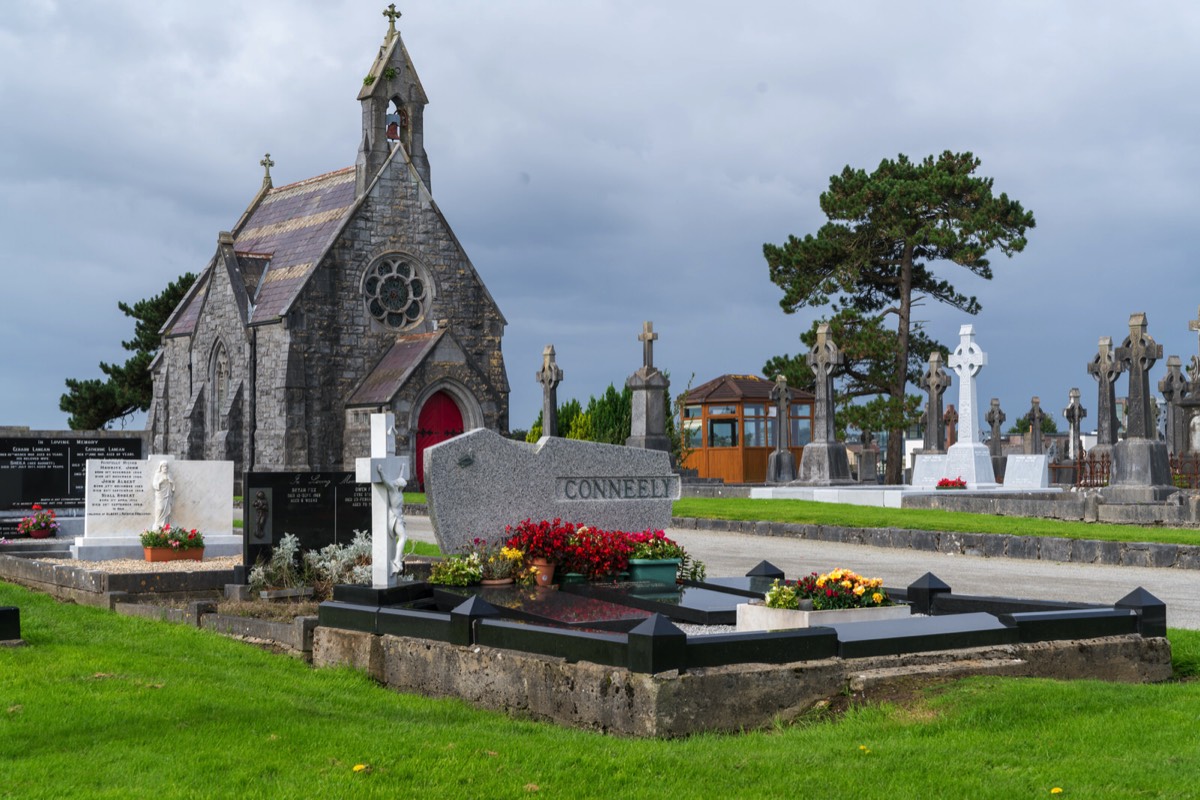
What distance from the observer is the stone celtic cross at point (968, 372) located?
Result: 33344mm

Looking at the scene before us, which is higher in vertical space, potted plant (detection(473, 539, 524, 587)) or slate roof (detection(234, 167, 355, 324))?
slate roof (detection(234, 167, 355, 324))

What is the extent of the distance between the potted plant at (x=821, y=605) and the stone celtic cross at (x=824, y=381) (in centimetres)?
2578

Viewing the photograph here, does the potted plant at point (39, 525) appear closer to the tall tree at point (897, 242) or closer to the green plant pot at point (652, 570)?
the green plant pot at point (652, 570)

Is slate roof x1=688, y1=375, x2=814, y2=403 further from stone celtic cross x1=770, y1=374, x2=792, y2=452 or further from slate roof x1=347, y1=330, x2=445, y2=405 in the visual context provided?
slate roof x1=347, y1=330, x2=445, y2=405

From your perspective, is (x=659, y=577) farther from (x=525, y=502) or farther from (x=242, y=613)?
(x=242, y=613)

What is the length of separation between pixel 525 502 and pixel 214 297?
34.2 m

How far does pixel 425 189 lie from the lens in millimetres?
43656

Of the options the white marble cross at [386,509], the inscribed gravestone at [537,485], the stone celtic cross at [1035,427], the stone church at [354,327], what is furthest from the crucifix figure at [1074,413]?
the white marble cross at [386,509]

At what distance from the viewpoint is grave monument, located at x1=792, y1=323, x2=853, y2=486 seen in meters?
34.9

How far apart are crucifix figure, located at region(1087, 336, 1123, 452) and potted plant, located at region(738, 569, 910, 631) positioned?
22.6 m

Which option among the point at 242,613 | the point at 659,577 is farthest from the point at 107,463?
the point at 659,577

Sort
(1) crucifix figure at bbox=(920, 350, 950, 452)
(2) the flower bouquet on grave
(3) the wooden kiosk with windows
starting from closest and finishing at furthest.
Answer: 1. (2) the flower bouquet on grave
2. (1) crucifix figure at bbox=(920, 350, 950, 452)
3. (3) the wooden kiosk with windows

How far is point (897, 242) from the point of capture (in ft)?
150

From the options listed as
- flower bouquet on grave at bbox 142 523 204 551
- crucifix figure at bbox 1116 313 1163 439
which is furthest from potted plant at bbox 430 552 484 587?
crucifix figure at bbox 1116 313 1163 439
